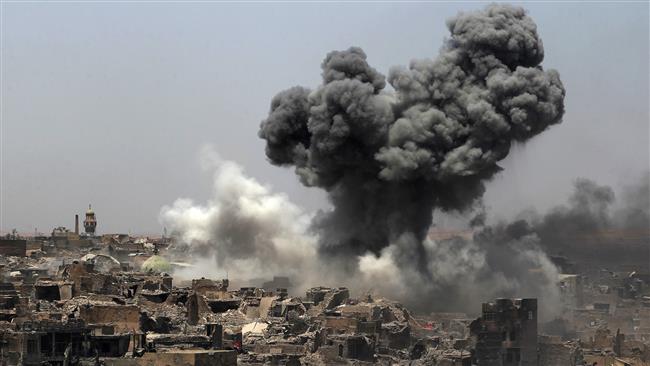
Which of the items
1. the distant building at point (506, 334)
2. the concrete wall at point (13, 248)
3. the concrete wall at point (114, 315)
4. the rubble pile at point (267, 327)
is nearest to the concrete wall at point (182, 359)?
the rubble pile at point (267, 327)

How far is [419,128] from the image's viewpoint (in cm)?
9612

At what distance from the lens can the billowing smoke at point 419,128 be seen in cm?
9506

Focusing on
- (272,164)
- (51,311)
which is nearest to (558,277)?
(272,164)

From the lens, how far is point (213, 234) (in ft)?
369

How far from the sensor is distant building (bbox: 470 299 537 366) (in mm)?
70000

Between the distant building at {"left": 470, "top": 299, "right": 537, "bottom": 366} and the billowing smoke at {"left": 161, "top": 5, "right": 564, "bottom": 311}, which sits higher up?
the billowing smoke at {"left": 161, "top": 5, "right": 564, "bottom": 311}

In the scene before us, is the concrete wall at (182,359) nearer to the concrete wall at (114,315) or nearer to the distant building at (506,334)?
the concrete wall at (114,315)

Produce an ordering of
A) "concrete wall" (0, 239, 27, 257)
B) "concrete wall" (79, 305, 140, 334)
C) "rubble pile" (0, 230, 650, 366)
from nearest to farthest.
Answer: "rubble pile" (0, 230, 650, 366)
"concrete wall" (79, 305, 140, 334)
"concrete wall" (0, 239, 27, 257)

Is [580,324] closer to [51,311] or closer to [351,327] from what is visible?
[351,327]

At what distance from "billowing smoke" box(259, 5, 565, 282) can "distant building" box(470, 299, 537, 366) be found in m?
21.3

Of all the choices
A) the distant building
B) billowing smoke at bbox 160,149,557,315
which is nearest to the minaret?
billowing smoke at bbox 160,149,557,315

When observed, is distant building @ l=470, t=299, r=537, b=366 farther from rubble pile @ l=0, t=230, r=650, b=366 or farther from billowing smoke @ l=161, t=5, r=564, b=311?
billowing smoke @ l=161, t=5, r=564, b=311

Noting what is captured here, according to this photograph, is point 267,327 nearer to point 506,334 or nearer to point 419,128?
point 506,334

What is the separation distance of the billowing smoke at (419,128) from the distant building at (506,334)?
840 inches
